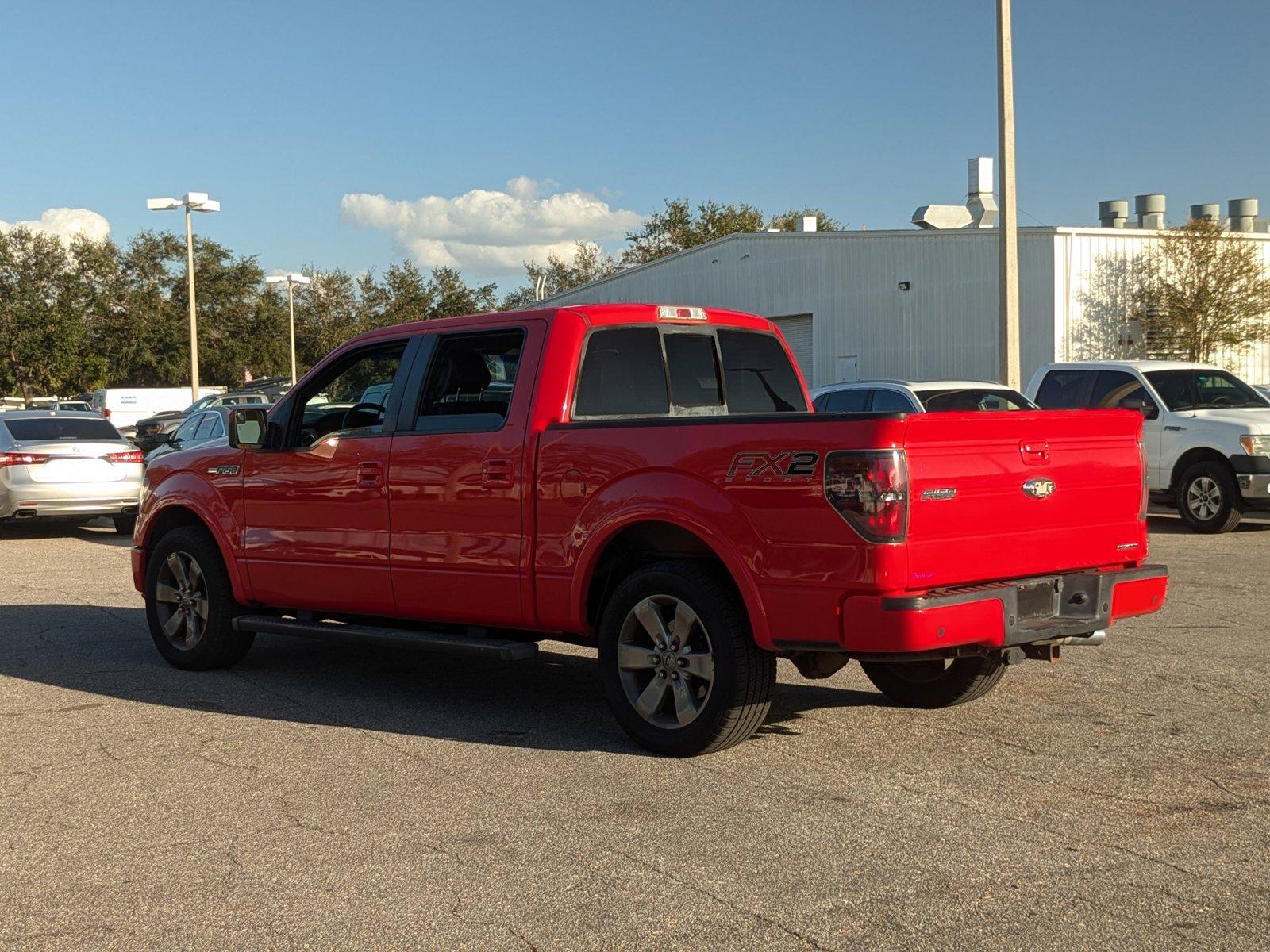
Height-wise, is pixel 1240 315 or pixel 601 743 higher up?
pixel 1240 315

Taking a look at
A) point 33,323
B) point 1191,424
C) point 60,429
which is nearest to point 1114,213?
point 1191,424

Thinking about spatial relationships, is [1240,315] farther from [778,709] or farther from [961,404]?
[778,709]

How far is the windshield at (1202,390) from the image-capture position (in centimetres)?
1645

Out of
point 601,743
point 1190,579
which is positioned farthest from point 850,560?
point 1190,579

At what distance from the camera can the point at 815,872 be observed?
4.55 metres

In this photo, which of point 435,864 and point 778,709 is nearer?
point 435,864

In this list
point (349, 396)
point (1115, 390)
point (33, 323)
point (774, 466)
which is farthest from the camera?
point (33, 323)

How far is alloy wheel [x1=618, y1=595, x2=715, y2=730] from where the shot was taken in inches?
236

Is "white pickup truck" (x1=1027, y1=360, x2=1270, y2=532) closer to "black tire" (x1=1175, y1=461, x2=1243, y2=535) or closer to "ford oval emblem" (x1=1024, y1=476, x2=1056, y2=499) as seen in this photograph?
"black tire" (x1=1175, y1=461, x2=1243, y2=535)

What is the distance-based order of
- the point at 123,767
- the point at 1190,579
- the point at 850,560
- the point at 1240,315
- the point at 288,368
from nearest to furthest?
the point at 850,560 → the point at 123,767 → the point at 1190,579 → the point at 1240,315 → the point at 288,368

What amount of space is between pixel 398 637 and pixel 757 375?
2.34 meters

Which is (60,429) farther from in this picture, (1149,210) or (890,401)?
(1149,210)

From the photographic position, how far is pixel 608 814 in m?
5.27

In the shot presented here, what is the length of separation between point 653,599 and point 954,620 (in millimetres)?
1326
